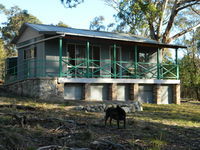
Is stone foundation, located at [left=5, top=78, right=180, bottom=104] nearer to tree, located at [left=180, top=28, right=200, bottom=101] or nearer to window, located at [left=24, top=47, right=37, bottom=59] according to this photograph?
window, located at [left=24, top=47, right=37, bottom=59]

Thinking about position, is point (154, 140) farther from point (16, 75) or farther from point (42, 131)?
point (16, 75)

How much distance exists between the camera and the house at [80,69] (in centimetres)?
1393

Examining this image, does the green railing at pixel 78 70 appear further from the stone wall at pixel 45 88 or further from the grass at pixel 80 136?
the grass at pixel 80 136

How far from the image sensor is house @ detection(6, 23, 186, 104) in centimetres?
1393

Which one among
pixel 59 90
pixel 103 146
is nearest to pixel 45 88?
pixel 59 90

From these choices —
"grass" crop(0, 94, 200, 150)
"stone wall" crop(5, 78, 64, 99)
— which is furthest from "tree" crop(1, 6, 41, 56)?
"grass" crop(0, 94, 200, 150)

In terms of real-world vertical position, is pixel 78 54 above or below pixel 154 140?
above

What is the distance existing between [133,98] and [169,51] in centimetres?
2563

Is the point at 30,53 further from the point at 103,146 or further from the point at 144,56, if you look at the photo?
the point at 103,146

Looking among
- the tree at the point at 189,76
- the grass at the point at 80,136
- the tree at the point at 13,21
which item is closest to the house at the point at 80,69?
the grass at the point at 80,136

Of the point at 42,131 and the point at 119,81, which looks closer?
the point at 42,131

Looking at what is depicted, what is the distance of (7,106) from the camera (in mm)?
10211

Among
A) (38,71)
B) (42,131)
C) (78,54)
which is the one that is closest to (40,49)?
(38,71)

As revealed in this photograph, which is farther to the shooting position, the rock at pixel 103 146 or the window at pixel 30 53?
the window at pixel 30 53
